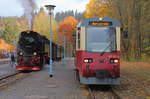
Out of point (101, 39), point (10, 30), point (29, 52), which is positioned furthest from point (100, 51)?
point (10, 30)

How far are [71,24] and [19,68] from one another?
64.4m

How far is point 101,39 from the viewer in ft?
48.4

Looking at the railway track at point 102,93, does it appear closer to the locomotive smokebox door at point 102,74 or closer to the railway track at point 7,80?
the locomotive smokebox door at point 102,74

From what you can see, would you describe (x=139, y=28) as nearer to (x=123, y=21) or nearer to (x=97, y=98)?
(x=123, y=21)

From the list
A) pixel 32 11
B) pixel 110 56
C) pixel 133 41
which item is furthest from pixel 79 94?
pixel 133 41

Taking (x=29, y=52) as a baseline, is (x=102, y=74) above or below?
below

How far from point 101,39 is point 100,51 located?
2.12ft

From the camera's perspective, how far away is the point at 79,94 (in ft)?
44.1

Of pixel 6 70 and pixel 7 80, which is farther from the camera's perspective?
pixel 6 70

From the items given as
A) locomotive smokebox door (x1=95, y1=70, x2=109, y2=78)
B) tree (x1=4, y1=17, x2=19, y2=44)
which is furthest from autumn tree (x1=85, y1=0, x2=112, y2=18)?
tree (x1=4, y1=17, x2=19, y2=44)

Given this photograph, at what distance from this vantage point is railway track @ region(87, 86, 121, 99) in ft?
42.0

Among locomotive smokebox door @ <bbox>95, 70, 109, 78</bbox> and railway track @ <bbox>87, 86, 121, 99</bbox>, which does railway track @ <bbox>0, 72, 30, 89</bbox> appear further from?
locomotive smokebox door @ <bbox>95, 70, 109, 78</bbox>

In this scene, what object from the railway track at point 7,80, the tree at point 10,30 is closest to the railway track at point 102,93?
the railway track at point 7,80

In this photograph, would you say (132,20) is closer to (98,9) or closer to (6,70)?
(98,9)
